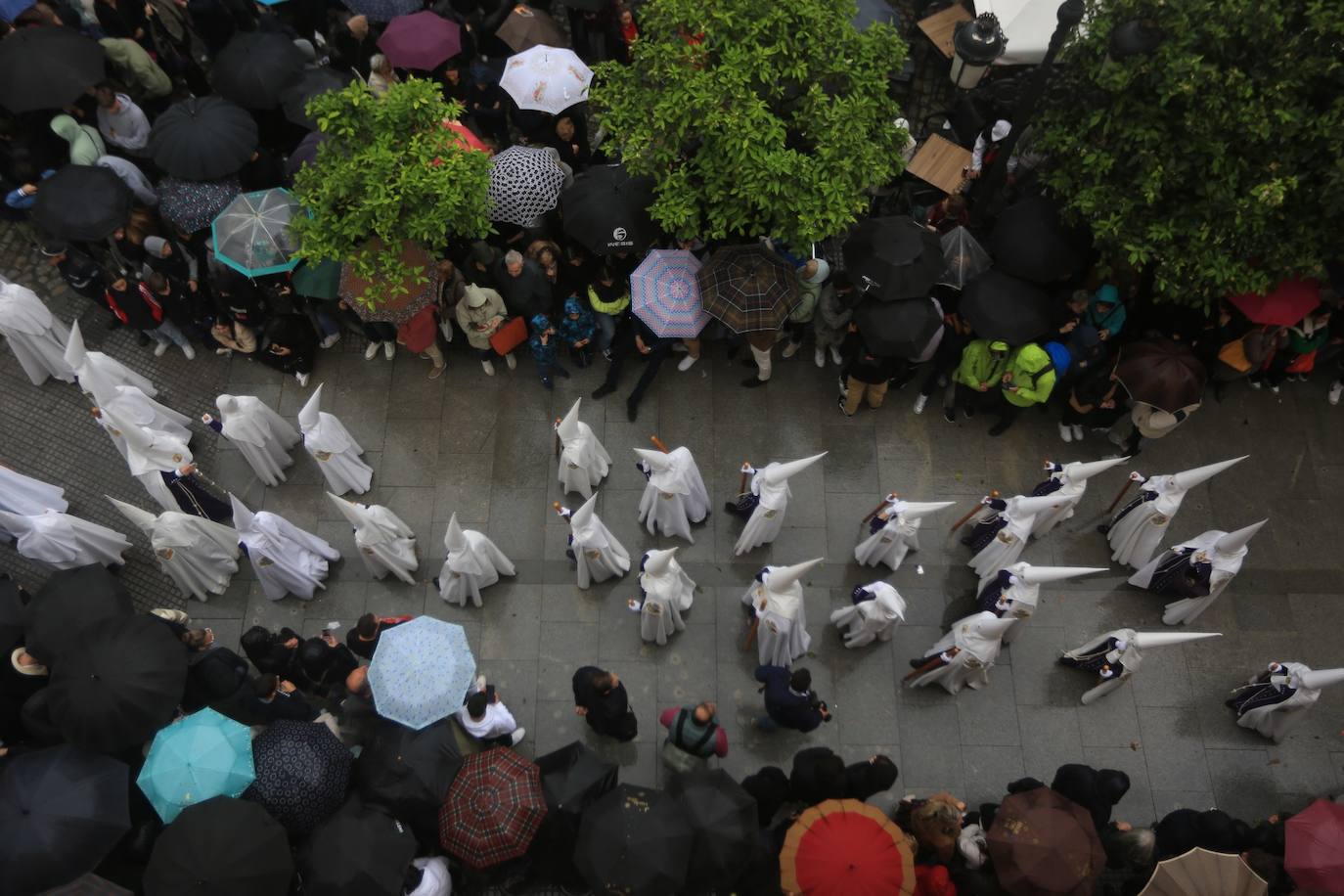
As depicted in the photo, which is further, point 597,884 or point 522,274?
point 522,274

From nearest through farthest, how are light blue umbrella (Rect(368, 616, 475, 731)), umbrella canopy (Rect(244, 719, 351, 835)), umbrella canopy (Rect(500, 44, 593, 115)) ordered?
1. umbrella canopy (Rect(244, 719, 351, 835))
2. light blue umbrella (Rect(368, 616, 475, 731))
3. umbrella canopy (Rect(500, 44, 593, 115))

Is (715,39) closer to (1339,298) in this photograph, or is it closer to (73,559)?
(1339,298)

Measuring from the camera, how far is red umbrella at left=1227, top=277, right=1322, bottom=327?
9867 millimetres

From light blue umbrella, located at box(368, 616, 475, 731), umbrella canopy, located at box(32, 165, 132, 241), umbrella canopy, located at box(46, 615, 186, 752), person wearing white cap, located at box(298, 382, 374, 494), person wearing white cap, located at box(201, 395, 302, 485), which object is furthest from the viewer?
umbrella canopy, located at box(32, 165, 132, 241)

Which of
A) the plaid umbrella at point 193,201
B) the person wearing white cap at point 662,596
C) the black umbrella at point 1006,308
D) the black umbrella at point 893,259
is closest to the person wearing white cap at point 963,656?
the person wearing white cap at point 662,596

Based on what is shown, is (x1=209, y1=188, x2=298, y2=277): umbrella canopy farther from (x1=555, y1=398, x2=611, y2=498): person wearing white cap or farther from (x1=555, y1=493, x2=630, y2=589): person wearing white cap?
(x1=555, y1=493, x2=630, y2=589): person wearing white cap

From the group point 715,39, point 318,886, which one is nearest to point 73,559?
point 318,886

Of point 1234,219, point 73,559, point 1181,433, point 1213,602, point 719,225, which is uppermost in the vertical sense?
point 1234,219

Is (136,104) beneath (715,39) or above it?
beneath

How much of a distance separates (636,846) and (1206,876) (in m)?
4.30

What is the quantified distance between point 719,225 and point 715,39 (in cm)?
172

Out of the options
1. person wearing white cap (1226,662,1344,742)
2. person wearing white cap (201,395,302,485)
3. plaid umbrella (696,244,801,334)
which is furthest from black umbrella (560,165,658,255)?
person wearing white cap (1226,662,1344,742)

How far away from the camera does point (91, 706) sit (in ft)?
25.7

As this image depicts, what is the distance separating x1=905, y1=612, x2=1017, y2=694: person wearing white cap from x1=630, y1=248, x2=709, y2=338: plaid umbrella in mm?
3940
